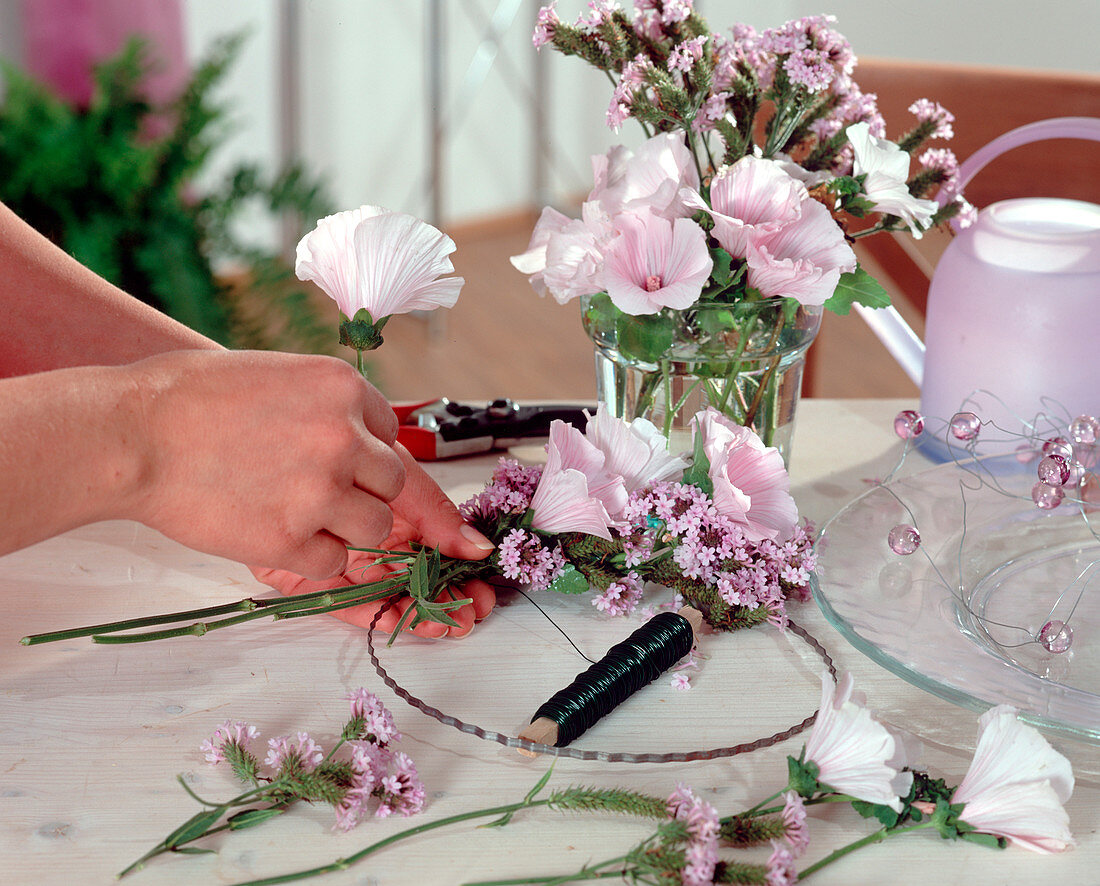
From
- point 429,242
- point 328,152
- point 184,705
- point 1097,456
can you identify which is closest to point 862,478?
point 1097,456

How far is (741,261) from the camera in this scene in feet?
2.24

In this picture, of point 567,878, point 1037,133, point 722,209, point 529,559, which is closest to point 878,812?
point 567,878

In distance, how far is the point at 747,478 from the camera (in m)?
0.65

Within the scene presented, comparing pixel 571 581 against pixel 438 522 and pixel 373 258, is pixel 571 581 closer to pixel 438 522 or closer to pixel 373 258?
pixel 438 522

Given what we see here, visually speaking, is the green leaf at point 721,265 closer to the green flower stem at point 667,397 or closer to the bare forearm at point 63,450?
the green flower stem at point 667,397

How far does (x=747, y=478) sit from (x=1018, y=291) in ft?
1.08

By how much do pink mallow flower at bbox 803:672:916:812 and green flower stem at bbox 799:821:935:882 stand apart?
2 cm

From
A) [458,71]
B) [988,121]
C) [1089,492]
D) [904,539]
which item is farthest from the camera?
[458,71]

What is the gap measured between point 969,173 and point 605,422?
0.43m

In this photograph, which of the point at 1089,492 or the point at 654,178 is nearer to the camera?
the point at 654,178

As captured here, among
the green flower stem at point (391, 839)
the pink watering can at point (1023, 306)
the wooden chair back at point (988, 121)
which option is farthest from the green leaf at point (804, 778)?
the wooden chair back at point (988, 121)

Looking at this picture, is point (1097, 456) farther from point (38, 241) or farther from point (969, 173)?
point (38, 241)

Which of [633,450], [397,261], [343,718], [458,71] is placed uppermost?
→ [397,261]

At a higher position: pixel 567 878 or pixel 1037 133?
pixel 1037 133
